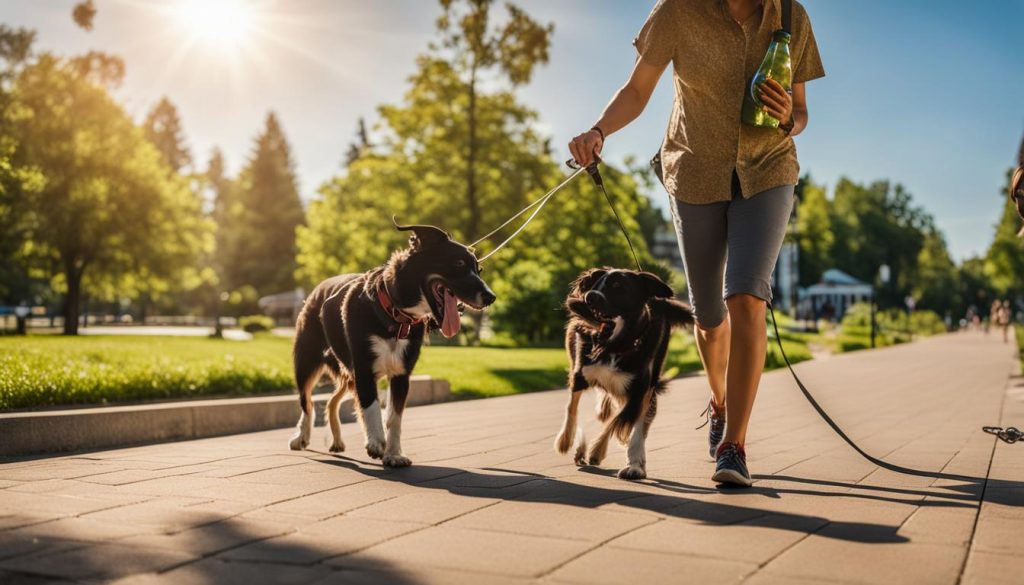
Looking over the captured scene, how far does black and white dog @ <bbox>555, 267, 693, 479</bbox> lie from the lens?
5.35m

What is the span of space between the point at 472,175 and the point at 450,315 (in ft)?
91.4

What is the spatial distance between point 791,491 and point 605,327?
4.51ft

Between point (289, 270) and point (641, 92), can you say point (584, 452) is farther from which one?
point (289, 270)

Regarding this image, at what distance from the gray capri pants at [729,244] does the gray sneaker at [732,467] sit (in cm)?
76

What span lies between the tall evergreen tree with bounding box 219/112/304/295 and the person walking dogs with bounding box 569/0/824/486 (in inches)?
2726

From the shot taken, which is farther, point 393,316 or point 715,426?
point 715,426

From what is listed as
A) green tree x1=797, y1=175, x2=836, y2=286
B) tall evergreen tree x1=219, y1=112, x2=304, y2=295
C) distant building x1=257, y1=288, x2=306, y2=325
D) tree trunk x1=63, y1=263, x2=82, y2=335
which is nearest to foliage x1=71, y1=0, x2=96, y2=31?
tree trunk x1=63, y1=263, x2=82, y2=335

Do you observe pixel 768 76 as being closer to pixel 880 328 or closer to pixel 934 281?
pixel 880 328

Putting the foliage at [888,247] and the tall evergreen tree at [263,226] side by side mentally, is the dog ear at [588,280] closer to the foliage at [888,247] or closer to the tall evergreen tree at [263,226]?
the tall evergreen tree at [263,226]

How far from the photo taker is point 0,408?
7.41 meters

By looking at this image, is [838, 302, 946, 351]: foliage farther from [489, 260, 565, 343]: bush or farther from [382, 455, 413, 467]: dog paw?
[382, 455, 413, 467]: dog paw

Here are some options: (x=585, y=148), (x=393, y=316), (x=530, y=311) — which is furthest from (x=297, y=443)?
(x=530, y=311)

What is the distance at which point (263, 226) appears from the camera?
259 feet

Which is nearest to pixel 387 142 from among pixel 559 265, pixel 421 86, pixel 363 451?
pixel 421 86
